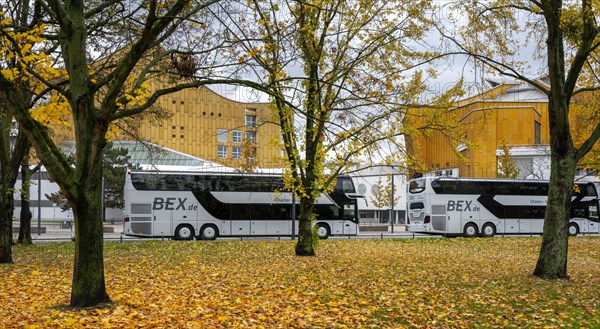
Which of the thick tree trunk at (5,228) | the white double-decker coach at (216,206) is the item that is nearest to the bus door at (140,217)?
the white double-decker coach at (216,206)

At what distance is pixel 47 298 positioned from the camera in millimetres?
9828

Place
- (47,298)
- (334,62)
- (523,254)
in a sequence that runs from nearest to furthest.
Result: 1. (47,298)
2. (334,62)
3. (523,254)

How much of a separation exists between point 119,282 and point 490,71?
982 cm

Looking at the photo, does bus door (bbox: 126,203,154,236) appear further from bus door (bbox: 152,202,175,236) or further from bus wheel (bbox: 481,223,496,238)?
bus wheel (bbox: 481,223,496,238)

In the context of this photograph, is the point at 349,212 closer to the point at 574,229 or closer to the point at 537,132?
the point at 574,229

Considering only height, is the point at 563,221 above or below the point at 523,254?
above

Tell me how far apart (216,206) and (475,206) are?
16592mm

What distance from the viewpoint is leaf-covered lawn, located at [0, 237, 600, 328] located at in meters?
8.33

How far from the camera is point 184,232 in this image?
3209cm

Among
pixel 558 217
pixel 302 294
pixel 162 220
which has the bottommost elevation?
pixel 302 294

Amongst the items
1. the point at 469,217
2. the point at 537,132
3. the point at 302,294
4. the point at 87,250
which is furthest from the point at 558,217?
the point at 537,132

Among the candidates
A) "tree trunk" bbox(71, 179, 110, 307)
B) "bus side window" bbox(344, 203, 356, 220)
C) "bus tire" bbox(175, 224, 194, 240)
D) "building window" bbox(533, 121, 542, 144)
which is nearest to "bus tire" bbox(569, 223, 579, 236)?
"bus side window" bbox(344, 203, 356, 220)

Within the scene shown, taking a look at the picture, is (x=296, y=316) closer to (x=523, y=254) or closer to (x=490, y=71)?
(x=490, y=71)

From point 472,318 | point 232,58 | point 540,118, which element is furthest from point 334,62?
point 540,118
